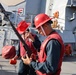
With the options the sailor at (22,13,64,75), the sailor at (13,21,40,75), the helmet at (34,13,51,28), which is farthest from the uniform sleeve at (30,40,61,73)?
the sailor at (13,21,40,75)

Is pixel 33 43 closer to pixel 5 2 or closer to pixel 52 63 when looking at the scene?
pixel 52 63

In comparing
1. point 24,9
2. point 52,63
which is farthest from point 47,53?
point 24,9

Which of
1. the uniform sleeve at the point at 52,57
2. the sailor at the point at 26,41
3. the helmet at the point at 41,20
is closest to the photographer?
the uniform sleeve at the point at 52,57

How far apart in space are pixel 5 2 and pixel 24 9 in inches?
34.7

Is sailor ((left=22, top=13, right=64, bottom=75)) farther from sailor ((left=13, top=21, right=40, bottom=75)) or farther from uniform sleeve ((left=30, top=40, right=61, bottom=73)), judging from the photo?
sailor ((left=13, top=21, right=40, bottom=75))

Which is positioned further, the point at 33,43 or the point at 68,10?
the point at 68,10

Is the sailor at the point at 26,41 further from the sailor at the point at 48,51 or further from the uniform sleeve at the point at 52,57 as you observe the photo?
the uniform sleeve at the point at 52,57

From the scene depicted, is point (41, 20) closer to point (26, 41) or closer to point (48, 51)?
point (48, 51)

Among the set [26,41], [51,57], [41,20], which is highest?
[41,20]

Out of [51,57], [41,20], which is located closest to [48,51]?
[51,57]

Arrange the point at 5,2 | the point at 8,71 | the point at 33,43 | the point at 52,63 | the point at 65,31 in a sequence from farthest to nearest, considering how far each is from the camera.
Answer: the point at 5,2
the point at 65,31
the point at 8,71
the point at 33,43
the point at 52,63

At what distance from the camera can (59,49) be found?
2.99 m

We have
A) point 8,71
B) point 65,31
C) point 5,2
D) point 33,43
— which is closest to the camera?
point 33,43

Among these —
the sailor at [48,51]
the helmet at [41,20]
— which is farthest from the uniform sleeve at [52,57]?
the helmet at [41,20]
